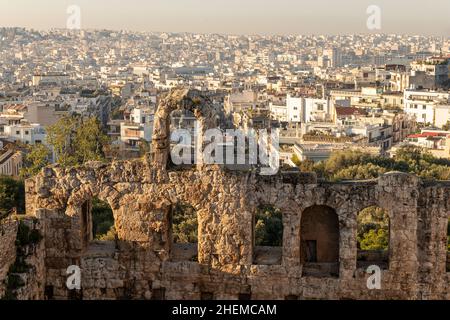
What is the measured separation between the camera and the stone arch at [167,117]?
52.5ft

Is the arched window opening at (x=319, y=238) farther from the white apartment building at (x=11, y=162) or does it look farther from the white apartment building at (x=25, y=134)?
the white apartment building at (x=25, y=134)

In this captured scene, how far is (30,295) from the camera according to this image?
51.0ft

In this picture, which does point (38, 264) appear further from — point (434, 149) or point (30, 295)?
point (434, 149)

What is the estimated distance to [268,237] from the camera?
22.5 m

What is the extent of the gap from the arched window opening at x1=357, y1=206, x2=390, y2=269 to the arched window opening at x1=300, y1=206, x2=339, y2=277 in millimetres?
589

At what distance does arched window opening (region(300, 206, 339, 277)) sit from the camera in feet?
53.8

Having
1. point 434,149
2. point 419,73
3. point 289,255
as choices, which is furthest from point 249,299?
point 419,73

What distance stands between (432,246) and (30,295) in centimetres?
759

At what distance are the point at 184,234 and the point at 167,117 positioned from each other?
722cm

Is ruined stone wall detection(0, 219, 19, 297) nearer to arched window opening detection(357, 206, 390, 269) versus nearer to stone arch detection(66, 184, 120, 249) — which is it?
stone arch detection(66, 184, 120, 249)

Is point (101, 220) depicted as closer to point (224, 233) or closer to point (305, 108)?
point (224, 233)

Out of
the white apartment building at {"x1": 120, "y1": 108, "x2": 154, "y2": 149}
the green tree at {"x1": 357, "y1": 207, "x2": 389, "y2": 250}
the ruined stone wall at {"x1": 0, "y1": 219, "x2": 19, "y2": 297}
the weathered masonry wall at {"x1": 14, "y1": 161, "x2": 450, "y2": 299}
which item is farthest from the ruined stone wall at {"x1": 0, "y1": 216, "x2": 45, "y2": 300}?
the white apartment building at {"x1": 120, "y1": 108, "x2": 154, "y2": 149}

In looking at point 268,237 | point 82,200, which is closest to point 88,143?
point 268,237
